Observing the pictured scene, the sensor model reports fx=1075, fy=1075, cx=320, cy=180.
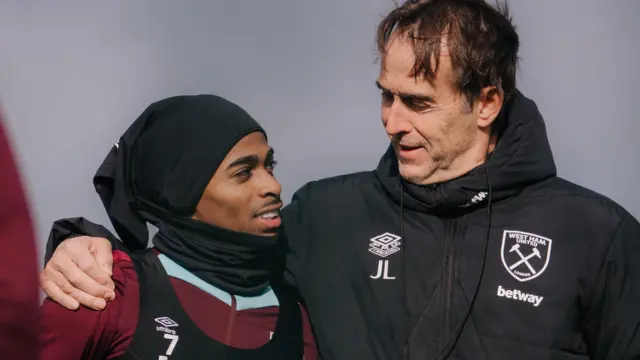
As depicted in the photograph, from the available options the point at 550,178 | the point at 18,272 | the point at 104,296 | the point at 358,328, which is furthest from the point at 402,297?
the point at 18,272

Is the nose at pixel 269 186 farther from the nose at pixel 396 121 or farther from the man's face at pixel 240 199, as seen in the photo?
the nose at pixel 396 121

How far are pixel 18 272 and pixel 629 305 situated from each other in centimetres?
350

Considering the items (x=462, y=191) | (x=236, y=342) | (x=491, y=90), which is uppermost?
(x=491, y=90)

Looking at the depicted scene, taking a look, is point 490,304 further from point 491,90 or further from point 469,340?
point 491,90

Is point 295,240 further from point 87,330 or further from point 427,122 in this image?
point 87,330

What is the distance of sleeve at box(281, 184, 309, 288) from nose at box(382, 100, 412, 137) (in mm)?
647

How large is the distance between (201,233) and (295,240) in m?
0.54

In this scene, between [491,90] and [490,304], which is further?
[491,90]

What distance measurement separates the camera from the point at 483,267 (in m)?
→ 4.99

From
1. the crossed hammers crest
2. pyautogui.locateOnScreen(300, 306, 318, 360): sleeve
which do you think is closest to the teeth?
pyautogui.locateOnScreen(300, 306, 318, 360): sleeve

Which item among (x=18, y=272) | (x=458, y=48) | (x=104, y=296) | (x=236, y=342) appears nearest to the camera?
→ (x=18, y=272)

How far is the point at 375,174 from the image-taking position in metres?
5.54

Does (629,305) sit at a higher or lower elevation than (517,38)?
lower

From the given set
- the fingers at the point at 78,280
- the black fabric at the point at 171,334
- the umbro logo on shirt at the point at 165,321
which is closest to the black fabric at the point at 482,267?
the black fabric at the point at 171,334
